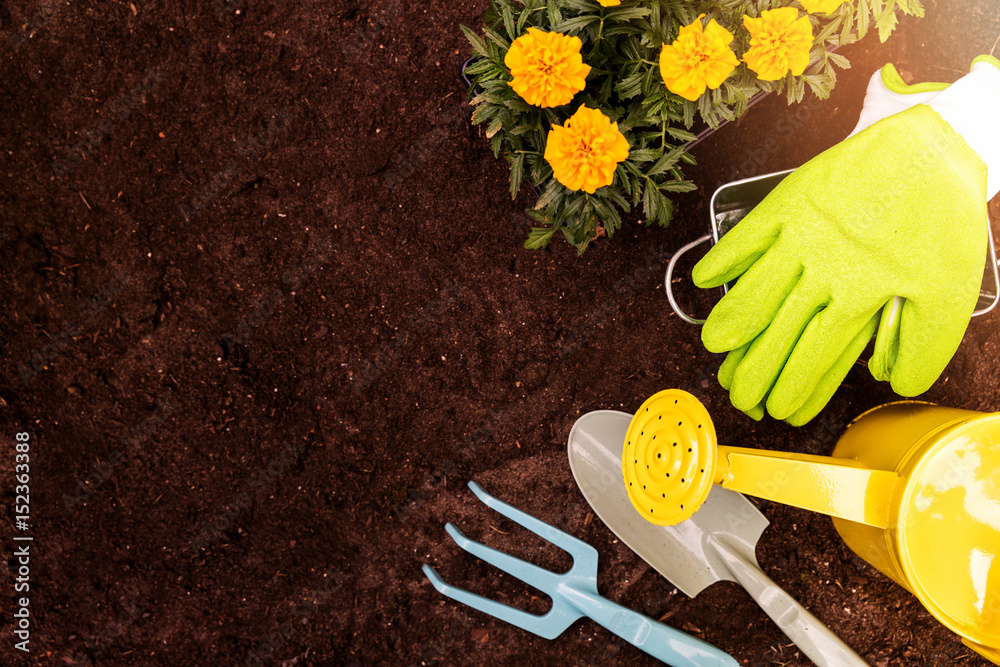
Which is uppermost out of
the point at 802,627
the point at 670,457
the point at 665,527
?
the point at 670,457

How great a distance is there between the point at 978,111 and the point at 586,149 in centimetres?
64

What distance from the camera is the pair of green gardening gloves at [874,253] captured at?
889mm

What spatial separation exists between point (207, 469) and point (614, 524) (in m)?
0.98

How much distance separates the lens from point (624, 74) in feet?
3.20

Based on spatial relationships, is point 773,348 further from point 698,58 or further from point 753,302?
point 698,58

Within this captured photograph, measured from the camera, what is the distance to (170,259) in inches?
51.9

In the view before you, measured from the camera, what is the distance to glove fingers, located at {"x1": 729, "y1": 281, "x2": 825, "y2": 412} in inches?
38.8

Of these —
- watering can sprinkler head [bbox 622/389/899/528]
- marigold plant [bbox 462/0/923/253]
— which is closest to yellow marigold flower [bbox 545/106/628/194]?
marigold plant [bbox 462/0/923/253]

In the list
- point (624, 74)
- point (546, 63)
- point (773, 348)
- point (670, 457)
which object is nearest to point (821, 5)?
point (624, 74)

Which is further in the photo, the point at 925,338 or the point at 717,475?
the point at 717,475

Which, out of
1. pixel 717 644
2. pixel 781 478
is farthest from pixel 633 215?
pixel 717 644

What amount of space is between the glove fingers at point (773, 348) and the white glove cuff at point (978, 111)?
12.7 inches

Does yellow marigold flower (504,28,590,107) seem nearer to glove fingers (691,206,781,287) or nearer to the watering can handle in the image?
glove fingers (691,206,781,287)

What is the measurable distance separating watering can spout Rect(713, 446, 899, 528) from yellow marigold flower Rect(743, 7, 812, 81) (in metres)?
0.67
